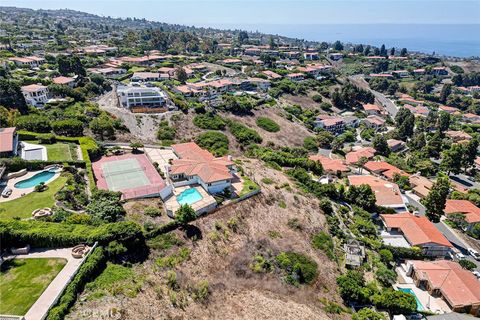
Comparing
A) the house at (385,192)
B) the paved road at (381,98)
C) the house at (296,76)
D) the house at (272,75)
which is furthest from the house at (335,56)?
the house at (385,192)

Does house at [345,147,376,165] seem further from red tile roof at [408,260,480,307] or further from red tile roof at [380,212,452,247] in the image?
red tile roof at [408,260,480,307]

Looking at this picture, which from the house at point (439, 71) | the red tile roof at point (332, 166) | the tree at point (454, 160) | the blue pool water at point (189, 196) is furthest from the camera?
the house at point (439, 71)

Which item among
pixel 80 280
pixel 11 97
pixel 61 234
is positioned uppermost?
pixel 11 97

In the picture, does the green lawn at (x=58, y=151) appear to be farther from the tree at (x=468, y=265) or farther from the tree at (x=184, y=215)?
the tree at (x=468, y=265)

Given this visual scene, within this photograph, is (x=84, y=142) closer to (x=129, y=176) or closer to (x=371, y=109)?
(x=129, y=176)

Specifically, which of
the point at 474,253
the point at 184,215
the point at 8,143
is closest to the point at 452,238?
the point at 474,253
